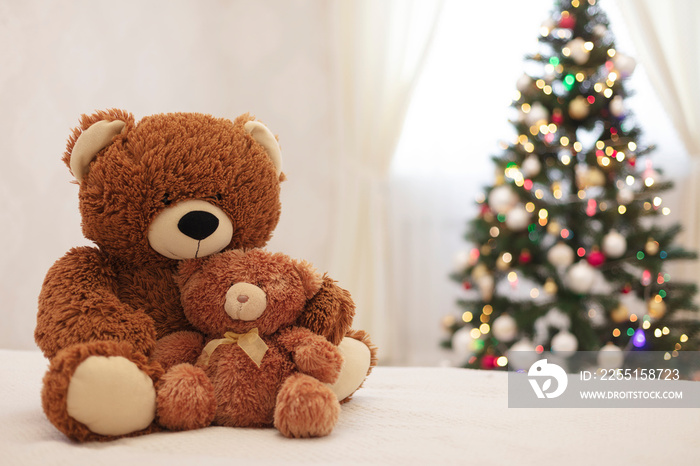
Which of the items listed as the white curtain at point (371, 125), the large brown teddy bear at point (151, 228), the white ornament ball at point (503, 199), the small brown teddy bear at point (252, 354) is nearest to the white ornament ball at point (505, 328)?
the white ornament ball at point (503, 199)

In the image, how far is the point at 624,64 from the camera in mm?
2072

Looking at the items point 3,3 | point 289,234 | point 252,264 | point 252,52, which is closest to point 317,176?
point 289,234

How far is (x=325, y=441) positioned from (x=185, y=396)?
0.53 feet

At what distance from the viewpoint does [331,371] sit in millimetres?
695

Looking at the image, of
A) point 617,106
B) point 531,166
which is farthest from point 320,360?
point 617,106

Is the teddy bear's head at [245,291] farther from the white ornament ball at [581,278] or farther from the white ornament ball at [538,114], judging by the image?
the white ornament ball at [538,114]

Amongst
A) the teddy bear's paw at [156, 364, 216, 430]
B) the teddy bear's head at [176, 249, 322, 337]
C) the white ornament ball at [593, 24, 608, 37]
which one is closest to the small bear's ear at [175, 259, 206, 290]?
the teddy bear's head at [176, 249, 322, 337]

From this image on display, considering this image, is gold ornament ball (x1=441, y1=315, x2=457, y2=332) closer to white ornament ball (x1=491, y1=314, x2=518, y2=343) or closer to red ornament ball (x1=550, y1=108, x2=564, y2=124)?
white ornament ball (x1=491, y1=314, x2=518, y2=343)

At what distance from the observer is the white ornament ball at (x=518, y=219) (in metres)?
2.02

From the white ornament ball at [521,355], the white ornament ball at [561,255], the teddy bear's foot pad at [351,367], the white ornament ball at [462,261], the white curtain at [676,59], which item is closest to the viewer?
the teddy bear's foot pad at [351,367]

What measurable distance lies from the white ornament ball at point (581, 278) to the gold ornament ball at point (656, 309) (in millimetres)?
235

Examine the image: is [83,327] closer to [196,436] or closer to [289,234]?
[196,436]

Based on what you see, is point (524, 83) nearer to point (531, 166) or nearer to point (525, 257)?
point (531, 166)

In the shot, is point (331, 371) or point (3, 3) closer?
point (331, 371)
